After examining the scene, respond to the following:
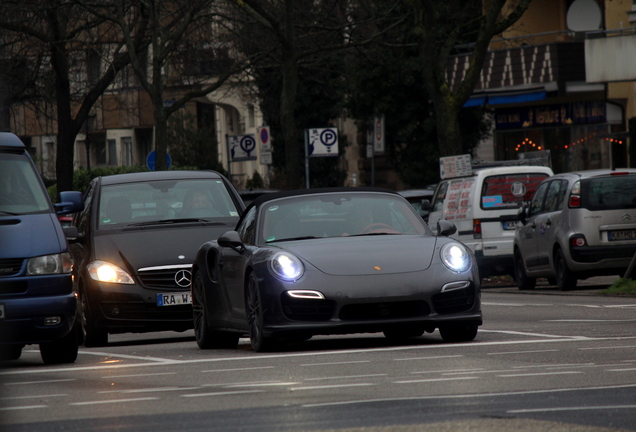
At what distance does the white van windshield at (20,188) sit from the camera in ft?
40.5

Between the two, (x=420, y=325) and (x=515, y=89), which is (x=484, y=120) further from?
(x=420, y=325)

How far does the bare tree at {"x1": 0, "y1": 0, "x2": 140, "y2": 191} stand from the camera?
113 feet

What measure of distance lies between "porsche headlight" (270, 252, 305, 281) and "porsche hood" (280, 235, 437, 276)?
0.09 m

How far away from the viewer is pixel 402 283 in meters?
11.7

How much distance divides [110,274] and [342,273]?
3730 millimetres

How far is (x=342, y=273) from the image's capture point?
11680 millimetres

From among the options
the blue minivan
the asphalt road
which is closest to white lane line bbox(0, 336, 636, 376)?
the asphalt road

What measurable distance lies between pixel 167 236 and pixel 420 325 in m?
4.06

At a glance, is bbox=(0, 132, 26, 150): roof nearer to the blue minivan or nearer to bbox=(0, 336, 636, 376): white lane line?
the blue minivan

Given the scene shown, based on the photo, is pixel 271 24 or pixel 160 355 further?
pixel 271 24

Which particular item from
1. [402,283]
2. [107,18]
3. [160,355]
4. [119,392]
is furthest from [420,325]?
[107,18]

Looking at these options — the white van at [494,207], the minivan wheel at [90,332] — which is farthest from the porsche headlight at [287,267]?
the white van at [494,207]

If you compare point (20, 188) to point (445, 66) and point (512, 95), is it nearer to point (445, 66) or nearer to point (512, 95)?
point (445, 66)

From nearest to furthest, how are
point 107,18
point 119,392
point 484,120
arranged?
point 119,392 → point 107,18 → point 484,120
